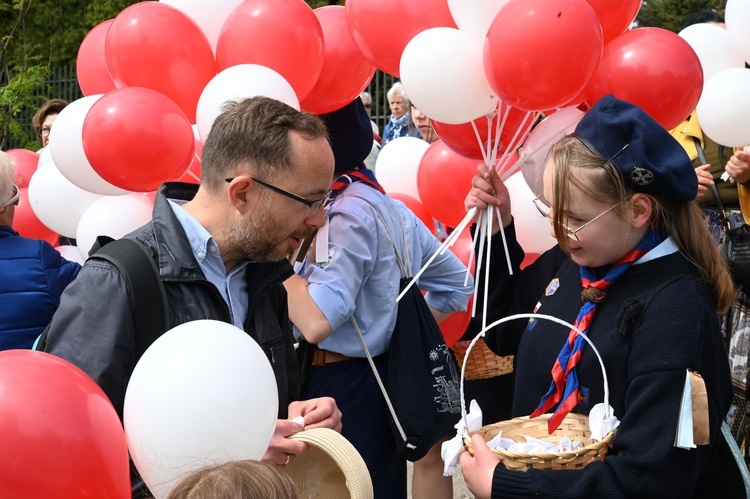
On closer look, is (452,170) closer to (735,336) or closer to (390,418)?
(390,418)

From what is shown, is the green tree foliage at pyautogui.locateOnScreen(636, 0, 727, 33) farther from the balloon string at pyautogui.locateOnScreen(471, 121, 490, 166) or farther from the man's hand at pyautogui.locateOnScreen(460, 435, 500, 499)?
the man's hand at pyautogui.locateOnScreen(460, 435, 500, 499)

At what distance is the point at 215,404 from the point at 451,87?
168 centimetres

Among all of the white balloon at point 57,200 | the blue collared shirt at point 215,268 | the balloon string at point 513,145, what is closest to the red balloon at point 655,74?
the balloon string at point 513,145

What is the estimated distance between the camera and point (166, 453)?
1850 mm

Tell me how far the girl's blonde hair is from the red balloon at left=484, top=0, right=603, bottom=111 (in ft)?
1.58

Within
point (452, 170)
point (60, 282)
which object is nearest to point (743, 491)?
point (452, 170)

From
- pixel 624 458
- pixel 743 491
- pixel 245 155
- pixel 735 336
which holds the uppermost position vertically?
pixel 245 155

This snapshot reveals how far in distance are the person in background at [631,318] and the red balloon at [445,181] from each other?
145cm

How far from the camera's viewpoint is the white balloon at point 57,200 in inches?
178

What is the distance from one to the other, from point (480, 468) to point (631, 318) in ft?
1.86

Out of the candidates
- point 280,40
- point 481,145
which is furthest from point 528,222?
point 280,40

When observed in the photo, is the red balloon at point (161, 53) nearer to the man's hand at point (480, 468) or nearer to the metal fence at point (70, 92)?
the man's hand at point (480, 468)

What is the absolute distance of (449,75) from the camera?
10.3 feet

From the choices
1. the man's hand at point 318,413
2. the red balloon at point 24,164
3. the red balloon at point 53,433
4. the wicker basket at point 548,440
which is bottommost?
the red balloon at point 24,164
